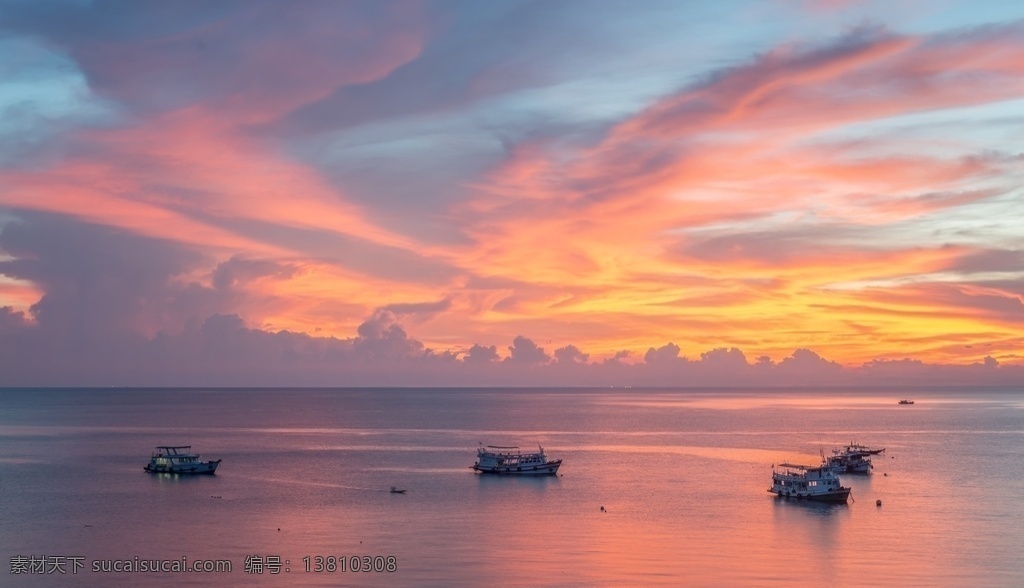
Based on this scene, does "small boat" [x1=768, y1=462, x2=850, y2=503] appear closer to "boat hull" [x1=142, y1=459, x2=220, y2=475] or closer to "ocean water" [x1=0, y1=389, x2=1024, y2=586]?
"ocean water" [x1=0, y1=389, x2=1024, y2=586]

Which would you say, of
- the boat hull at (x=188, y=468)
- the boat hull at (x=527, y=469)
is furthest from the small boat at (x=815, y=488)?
the boat hull at (x=188, y=468)

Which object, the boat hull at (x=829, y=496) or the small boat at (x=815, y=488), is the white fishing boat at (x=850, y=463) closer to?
the small boat at (x=815, y=488)

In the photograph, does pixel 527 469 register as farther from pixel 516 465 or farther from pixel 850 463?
pixel 850 463

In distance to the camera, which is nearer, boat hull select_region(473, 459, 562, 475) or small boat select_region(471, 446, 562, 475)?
boat hull select_region(473, 459, 562, 475)

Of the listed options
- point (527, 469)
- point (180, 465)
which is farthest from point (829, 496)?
point (180, 465)

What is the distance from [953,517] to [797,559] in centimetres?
2490

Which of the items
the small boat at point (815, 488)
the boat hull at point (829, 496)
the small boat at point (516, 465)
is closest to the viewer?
the boat hull at point (829, 496)

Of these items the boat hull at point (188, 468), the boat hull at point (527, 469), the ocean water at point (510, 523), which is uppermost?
the boat hull at point (188, 468)

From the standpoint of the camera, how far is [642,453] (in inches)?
5945

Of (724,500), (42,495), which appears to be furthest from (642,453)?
(42,495)

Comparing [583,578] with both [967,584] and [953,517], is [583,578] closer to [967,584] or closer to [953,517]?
[967,584]

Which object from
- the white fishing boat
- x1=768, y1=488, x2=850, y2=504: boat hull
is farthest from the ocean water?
the white fishing boat

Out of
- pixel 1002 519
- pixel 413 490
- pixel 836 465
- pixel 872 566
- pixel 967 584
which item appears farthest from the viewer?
pixel 836 465

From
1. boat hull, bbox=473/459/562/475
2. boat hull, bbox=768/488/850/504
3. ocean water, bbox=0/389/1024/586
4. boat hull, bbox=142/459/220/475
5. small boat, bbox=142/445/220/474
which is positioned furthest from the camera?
boat hull, bbox=473/459/562/475
